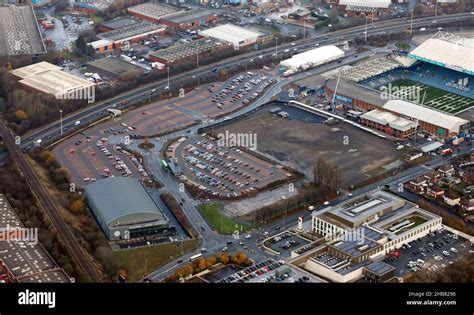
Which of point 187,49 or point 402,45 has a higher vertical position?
point 402,45

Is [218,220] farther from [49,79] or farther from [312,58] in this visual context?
[312,58]

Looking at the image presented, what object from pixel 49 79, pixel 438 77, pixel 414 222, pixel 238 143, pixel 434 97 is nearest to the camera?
pixel 414 222

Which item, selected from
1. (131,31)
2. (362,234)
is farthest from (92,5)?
(362,234)

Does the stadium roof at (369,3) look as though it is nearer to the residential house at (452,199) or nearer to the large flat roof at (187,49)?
the large flat roof at (187,49)

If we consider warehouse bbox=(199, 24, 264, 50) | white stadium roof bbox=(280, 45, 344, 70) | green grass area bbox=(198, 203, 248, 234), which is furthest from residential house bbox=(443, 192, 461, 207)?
warehouse bbox=(199, 24, 264, 50)

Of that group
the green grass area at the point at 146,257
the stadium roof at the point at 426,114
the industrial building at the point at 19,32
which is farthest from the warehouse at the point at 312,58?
the green grass area at the point at 146,257
